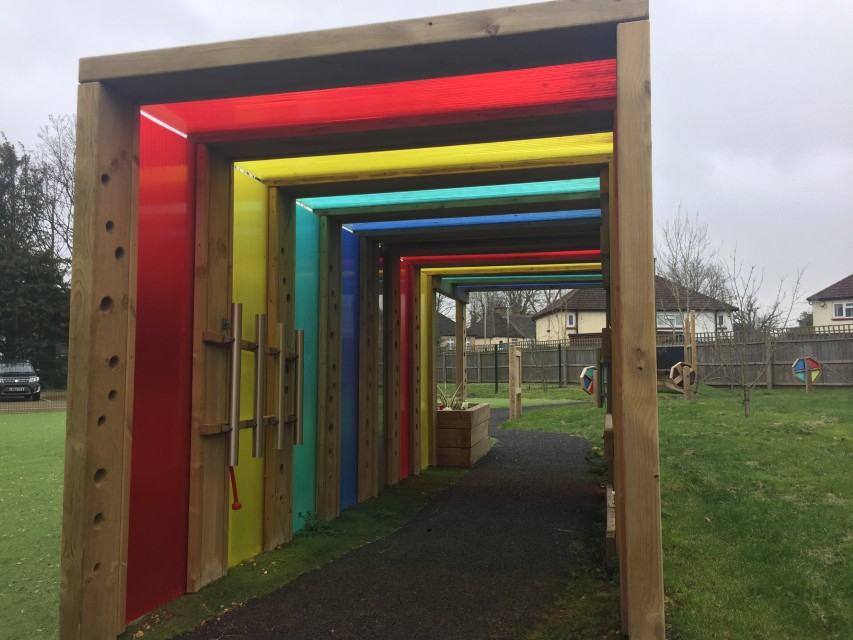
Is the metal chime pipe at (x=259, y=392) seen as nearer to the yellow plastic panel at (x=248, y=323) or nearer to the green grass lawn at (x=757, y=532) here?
the yellow plastic panel at (x=248, y=323)

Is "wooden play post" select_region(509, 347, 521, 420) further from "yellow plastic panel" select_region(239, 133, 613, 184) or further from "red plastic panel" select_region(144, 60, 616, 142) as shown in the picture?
"red plastic panel" select_region(144, 60, 616, 142)

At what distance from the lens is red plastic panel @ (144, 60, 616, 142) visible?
3328 mm

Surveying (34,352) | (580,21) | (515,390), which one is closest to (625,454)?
(580,21)

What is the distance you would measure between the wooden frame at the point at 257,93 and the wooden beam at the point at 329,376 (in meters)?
2.62

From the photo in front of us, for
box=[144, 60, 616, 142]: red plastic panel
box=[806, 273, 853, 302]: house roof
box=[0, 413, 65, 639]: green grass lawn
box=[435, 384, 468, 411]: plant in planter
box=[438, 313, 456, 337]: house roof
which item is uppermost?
box=[806, 273, 853, 302]: house roof

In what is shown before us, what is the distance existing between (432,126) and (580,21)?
1.31 m

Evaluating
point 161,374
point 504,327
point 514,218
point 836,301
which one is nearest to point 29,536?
point 161,374

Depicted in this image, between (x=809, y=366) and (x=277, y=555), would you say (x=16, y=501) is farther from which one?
(x=809, y=366)

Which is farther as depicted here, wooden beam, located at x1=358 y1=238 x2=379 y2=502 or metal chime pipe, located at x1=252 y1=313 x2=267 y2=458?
wooden beam, located at x1=358 y1=238 x2=379 y2=502

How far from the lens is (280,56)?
2.87 m

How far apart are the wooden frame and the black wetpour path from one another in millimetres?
789

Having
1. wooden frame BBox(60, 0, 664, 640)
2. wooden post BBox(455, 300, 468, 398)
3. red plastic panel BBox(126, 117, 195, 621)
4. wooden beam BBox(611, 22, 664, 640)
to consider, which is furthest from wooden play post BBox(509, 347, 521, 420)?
wooden beam BBox(611, 22, 664, 640)

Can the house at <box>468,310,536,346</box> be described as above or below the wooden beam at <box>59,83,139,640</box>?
above

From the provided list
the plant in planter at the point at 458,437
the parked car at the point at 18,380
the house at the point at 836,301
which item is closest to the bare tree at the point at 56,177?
the parked car at the point at 18,380
